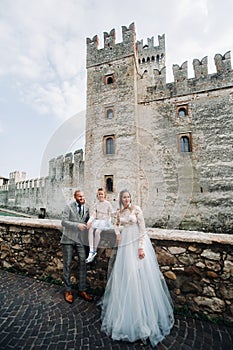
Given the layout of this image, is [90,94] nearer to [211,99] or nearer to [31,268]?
[211,99]

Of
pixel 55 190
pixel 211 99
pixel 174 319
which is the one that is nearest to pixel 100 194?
pixel 174 319

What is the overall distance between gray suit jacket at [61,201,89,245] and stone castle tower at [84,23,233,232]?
30.1 ft

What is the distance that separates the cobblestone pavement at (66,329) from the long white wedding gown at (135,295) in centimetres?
8

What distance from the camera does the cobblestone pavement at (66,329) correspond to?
66.7 inches

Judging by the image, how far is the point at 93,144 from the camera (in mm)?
13344

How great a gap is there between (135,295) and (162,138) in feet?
39.7

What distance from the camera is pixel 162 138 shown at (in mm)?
12797

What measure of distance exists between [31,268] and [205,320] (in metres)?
2.81

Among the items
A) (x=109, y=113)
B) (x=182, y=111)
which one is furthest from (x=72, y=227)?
(x=182, y=111)

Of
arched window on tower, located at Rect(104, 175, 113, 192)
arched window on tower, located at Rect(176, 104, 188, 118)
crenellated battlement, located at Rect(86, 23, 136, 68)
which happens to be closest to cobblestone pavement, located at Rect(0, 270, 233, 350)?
arched window on tower, located at Rect(104, 175, 113, 192)

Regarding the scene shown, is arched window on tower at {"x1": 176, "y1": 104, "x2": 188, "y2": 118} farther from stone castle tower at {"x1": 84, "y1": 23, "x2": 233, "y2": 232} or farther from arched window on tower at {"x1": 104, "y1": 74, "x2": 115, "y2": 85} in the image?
arched window on tower at {"x1": 104, "y1": 74, "x2": 115, "y2": 85}

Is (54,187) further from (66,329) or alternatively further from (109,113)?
(66,329)

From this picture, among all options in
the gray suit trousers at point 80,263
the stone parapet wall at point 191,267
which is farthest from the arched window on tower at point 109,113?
the gray suit trousers at point 80,263

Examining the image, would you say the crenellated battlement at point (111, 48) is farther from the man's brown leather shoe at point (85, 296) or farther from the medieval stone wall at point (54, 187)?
the man's brown leather shoe at point (85, 296)
